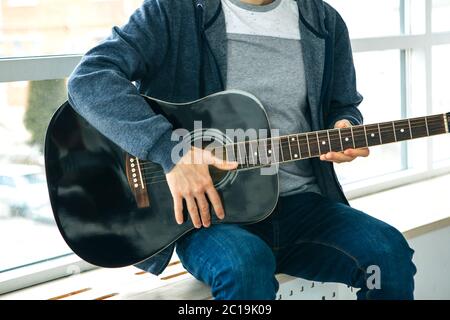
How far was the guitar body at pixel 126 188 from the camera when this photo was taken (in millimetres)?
1312

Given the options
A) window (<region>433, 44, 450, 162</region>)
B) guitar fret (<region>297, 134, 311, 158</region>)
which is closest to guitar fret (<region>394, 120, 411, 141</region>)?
guitar fret (<region>297, 134, 311, 158</region>)

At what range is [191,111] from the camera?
4.48ft

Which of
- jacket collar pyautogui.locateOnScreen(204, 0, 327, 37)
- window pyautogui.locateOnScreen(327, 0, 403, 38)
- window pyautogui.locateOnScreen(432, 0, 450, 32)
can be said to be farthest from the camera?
window pyautogui.locateOnScreen(432, 0, 450, 32)

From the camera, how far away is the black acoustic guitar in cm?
131

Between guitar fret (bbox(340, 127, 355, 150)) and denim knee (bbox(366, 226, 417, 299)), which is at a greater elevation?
guitar fret (bbox(340, 127, 355, 150))

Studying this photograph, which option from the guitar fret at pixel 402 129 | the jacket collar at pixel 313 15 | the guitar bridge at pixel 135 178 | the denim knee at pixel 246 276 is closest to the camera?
the denim knee at pixel 246 276

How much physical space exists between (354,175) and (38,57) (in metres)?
1.33

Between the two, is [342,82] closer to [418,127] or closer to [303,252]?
[418,127]

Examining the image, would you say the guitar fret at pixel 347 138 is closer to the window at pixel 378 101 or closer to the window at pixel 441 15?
the window at pixel 378 101

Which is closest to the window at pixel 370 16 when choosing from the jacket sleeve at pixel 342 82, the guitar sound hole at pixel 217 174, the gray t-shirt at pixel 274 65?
the jacket sleeve at pixel 342 82

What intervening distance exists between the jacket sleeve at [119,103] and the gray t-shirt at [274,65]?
0.26m

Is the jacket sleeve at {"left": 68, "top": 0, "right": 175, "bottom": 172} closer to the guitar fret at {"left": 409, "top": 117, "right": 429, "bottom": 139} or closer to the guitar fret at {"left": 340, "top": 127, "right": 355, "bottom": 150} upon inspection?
the guitar fret at {"left": 340, "top": 127, "right": 355, "bottom": 150}

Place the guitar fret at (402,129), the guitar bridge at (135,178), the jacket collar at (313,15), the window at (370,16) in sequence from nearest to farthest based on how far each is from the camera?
Result: 1. the guitar bridge at (135,178)
2. the guitar fret at (402,129)
3. the jacket collar at (313,15)
4. the window at (370,16)

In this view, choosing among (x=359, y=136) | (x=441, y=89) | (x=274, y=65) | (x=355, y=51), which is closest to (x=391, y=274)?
(x=359, y=136)
